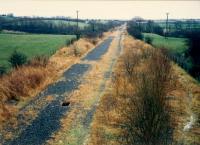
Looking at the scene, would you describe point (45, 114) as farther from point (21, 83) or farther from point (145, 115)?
point (145, 115)

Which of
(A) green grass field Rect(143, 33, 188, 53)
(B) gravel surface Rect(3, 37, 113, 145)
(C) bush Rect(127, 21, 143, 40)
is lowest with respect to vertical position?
(B) gravel surface Rect(3, 37, 113, 145)

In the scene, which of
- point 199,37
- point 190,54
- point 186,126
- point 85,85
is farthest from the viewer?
point 199,37

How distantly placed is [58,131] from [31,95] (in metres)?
6.30

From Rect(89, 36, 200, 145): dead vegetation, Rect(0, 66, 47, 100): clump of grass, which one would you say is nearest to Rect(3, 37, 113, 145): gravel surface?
Rect(0, 66, 47, 100): clump of grass

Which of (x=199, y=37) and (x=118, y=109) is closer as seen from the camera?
(x=118, y=109)

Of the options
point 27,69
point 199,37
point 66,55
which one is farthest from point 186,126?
point 199,37

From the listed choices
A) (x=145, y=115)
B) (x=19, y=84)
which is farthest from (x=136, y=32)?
(x=145, y=115)

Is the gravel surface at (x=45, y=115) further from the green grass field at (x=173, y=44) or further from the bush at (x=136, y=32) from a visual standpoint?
the bush at (x=136, y=32)

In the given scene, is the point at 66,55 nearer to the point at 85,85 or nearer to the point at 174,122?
the point at 85,85

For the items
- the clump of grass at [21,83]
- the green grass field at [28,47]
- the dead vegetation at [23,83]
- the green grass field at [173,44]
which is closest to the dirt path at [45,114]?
the dead vegetation at [23,83]

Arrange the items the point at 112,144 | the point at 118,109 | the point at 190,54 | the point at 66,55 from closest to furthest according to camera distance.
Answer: the point at 112,144
the point at 118,109
the point at 66,55
the point at 190,54

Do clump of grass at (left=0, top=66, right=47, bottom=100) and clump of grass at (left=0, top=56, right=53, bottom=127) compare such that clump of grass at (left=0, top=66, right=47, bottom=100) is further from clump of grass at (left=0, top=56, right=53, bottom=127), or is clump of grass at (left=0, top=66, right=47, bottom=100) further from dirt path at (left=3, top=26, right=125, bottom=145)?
dirt path at (left=3, top=26, right=125, bottom=145)

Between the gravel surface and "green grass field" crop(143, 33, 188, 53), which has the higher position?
"green grass field" crop(143, 33, 188, 53)

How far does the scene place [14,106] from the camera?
16.4 m
